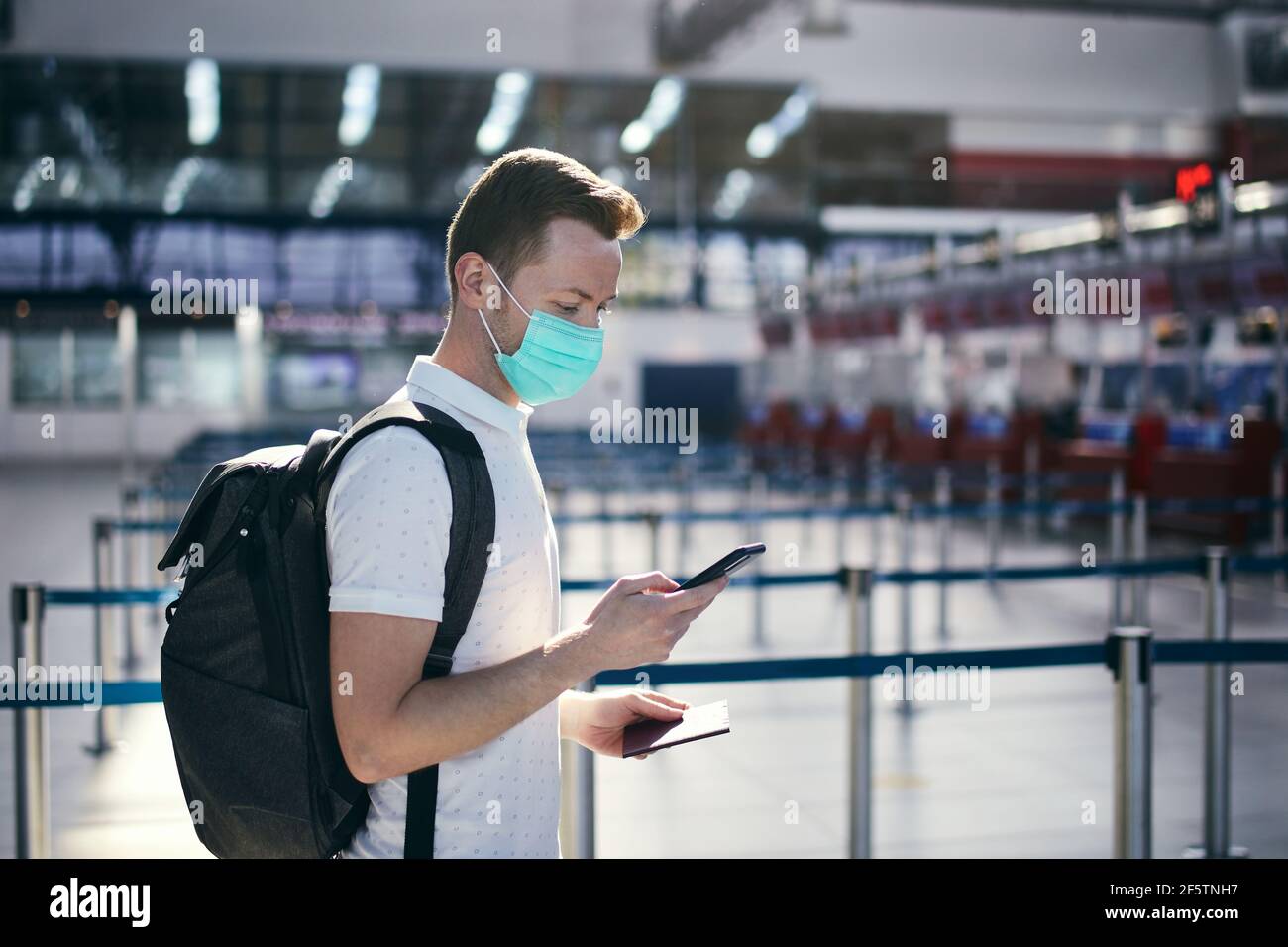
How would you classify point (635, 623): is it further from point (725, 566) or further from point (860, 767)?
point (860, 767)

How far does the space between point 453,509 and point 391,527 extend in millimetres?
82

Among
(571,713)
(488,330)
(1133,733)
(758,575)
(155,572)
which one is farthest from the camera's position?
(155,572)

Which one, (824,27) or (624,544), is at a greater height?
(824,27)

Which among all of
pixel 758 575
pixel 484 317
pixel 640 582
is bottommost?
pixel 758 575

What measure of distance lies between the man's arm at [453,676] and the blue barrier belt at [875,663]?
58.7 inches

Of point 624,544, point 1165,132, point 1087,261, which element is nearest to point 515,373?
point 624,544

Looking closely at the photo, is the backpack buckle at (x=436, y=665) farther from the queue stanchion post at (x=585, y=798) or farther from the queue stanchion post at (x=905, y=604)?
the queue stanchion post at (x=905, y=604)

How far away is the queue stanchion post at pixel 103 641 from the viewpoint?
575 centimetres

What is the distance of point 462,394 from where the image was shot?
1685 millimetres

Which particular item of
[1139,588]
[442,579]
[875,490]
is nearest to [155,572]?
[1139,588]

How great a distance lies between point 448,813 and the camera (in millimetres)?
1670

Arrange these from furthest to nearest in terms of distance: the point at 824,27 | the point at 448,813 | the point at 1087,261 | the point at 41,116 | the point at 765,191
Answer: the point at 765,191, the point at 41,116, the point at 824,27, the point at 1087,261, the point at 448,813
